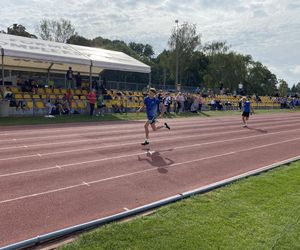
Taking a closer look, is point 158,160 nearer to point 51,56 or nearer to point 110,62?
point 51,56

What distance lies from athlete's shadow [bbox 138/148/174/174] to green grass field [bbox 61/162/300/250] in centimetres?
233

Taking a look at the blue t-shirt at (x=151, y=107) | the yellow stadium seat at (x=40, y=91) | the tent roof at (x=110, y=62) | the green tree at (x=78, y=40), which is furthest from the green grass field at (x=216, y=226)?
the green tree at (x=78, y=40)

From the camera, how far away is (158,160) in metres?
10.3

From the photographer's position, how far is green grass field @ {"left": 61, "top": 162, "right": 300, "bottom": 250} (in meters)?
4.71

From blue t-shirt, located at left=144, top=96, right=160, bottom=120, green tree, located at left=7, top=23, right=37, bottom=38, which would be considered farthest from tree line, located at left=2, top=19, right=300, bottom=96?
blue t-shirt, located at left=144, top=96, right=160, bottom=120

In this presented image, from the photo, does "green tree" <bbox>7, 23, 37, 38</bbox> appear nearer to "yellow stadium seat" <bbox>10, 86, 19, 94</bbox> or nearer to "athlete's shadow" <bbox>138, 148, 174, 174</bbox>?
"yellow stadium seat" <bbox>10, 86, 19, 94</bbox>

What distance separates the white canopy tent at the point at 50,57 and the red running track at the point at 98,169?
7025 mm

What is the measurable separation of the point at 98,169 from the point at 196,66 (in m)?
68.6

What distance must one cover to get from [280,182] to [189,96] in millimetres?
25861

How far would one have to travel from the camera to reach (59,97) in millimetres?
24844

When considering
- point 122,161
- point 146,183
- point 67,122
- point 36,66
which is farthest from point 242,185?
point 36,66

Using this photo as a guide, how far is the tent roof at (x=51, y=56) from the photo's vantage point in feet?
70.1

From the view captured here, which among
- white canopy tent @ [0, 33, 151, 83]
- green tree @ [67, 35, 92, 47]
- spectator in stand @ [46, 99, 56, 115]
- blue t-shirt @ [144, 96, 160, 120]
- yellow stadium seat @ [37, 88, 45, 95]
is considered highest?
green tree @ [67, 35, 92, 47]

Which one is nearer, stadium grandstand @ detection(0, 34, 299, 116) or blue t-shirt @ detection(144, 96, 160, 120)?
blue t-shirt @ detection(144, 96, 160, 120)
